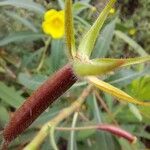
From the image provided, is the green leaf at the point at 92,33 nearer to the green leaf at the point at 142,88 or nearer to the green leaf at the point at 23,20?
the green leaf at the point at 142,88

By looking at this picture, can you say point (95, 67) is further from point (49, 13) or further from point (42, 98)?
point (49, 13)

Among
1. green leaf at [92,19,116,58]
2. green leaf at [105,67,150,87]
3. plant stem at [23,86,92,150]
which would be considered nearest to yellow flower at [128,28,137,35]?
green leaf at [92,19,116,58]

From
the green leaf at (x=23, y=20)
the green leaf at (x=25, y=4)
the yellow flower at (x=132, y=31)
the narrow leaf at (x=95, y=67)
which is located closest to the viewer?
the narrow leaf at (x=95, y=67)

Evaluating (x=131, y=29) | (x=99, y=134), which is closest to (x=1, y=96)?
(x=99, y=134)

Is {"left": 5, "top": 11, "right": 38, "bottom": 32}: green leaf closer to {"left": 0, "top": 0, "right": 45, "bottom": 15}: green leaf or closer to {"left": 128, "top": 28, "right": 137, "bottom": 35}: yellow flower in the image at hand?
{"left": 0, "top": 0, "right": 45, "bottom": 15}: green leaf

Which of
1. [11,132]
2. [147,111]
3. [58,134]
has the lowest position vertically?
[147,111]

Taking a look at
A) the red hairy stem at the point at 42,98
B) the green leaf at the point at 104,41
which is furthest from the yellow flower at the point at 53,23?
the red hairy stem at the point at 42,98

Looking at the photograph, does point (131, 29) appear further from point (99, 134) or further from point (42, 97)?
point (42, 97)
